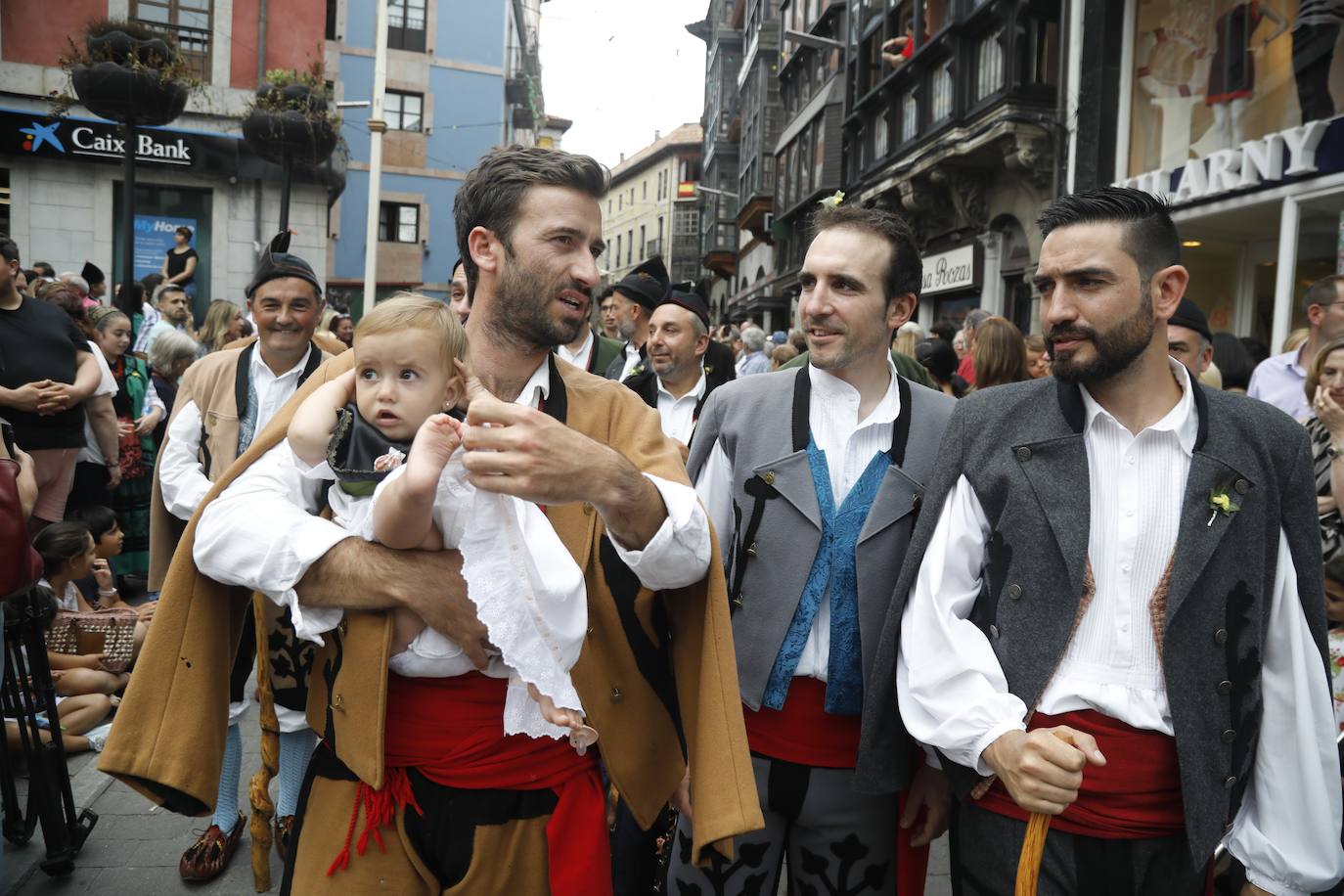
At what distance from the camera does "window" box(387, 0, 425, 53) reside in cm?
3456

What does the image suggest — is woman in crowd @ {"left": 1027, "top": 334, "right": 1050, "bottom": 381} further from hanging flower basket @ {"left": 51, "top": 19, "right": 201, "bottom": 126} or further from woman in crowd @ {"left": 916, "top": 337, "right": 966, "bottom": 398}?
hanging flower basket @ {"left": 51, "top": 19, "right": 201, "bottom": 126}

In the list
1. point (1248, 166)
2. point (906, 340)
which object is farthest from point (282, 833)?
point (1248, 166)

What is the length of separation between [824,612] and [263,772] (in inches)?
56.6

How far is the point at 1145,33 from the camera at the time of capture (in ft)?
40.2

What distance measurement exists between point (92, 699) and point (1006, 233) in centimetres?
1542

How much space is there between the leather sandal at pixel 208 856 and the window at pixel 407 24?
115 feet

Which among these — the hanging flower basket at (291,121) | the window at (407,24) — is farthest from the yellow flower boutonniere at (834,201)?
the window at (407,24)

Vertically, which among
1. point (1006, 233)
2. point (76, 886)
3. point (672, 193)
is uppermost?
point (672, 193)

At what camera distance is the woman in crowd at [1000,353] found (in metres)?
5.56

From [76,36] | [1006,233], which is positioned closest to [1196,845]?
[1006,233]

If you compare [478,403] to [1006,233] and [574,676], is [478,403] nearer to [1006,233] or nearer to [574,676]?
[574,676]

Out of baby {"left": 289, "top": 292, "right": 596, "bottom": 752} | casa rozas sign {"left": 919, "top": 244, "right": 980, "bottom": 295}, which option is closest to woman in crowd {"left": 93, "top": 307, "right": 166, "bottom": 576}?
baby {"left": 289, "top": 292, "right": 596, "bottom": 752}

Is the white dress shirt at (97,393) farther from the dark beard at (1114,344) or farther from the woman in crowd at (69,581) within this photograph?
the dark beard at (1114,344)

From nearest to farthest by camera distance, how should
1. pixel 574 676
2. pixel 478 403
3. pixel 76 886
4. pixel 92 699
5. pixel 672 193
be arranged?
pixel 478 403 < pixel 574 676 < pixel 76 886 < pixel 92 699 < pixel 672 193
